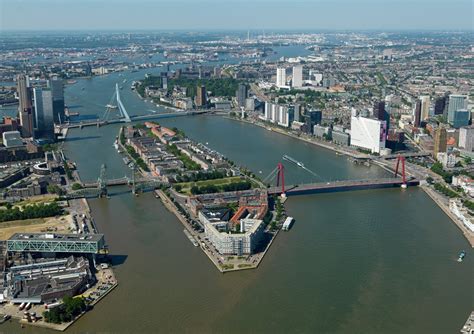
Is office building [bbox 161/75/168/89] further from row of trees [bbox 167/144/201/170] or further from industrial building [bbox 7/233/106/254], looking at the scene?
industrial building [bbox 7/233/106/254]

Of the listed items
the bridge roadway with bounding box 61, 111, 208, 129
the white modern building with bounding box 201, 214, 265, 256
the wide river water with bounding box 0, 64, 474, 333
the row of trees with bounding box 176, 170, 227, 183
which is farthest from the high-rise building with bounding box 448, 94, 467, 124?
the white modern building with bounding box 201, 214, 265, 256

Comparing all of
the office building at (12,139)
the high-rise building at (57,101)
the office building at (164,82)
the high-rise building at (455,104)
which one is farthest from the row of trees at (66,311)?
the office building at (164,82)

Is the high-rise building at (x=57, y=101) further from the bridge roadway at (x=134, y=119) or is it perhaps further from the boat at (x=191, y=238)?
the boat at (x=191, y=238)

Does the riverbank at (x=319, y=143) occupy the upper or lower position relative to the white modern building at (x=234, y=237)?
lower

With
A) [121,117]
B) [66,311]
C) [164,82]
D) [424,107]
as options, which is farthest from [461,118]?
[164,82]

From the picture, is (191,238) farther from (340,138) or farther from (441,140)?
(340,138)
